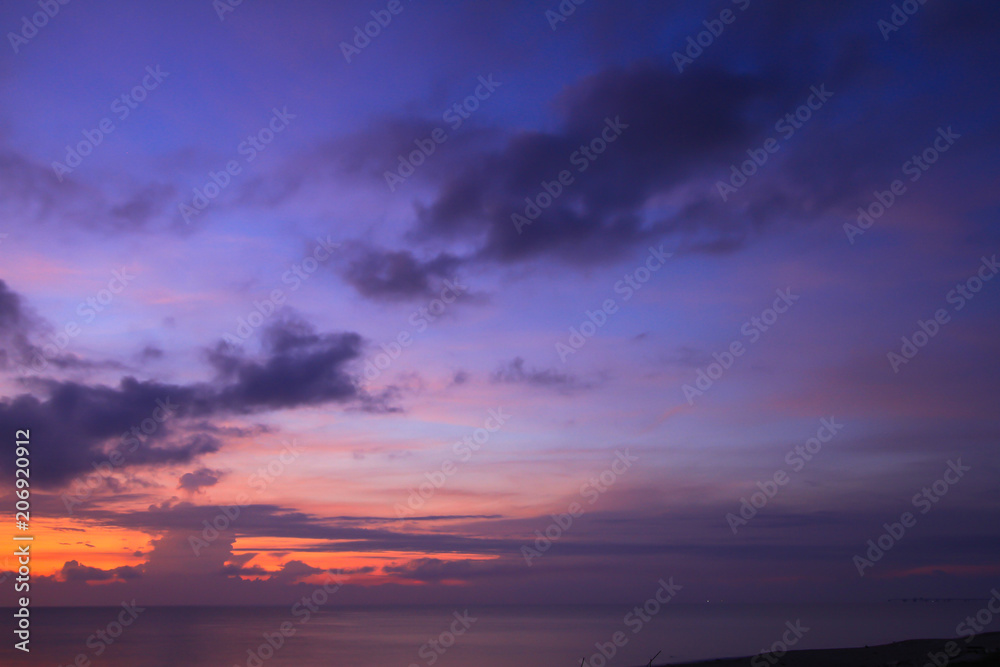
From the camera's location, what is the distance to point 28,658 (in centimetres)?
6594

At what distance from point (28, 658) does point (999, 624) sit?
116 m

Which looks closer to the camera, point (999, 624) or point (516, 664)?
point (516, 664)

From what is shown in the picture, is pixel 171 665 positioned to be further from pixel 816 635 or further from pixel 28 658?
pixel 816 635

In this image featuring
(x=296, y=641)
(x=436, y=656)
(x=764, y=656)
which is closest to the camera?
(x=764, y=656)

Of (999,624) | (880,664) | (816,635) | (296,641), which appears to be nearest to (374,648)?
(296,641)

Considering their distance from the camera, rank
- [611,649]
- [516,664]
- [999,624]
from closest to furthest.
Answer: [516,664]
[611,649]
[999,624]

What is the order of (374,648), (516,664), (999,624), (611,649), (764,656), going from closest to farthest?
(764,656) → (516,664) → (611,649) → (374,648) → (999,624)

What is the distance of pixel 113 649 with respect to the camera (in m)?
74.8

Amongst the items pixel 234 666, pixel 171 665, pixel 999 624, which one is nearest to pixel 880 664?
pixel 234 666

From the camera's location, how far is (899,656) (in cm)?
3156

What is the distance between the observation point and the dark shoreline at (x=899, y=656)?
26.9m

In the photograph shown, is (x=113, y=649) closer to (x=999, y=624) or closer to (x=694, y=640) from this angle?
(x=694, y=640)

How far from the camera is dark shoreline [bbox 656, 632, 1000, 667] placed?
26.9 metres

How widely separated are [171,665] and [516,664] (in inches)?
1199
